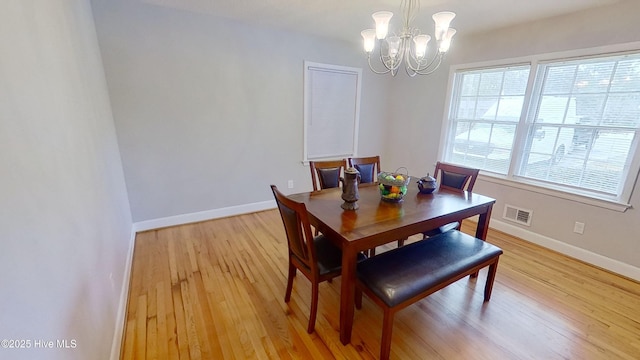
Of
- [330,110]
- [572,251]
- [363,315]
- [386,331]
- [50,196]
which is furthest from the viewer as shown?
[330,110]

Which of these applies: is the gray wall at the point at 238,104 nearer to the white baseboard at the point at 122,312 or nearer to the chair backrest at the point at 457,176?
the white baseboard at the point at 122,312

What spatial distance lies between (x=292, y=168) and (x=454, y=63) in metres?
2.63

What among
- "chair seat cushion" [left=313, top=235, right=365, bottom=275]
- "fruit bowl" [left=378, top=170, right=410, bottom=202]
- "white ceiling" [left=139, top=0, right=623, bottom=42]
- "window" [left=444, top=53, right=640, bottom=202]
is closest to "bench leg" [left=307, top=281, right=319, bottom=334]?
"chair seat cushion" [left=313, top=235, right=365, bottom=275]

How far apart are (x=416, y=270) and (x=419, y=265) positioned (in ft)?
0.21

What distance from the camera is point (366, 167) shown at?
9.12 ft

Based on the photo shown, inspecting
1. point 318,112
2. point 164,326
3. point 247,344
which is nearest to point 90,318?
point 164,326

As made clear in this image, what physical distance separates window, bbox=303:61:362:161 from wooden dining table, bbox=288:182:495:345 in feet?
6.10

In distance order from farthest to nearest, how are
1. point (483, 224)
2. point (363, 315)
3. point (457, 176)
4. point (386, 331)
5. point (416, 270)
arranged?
point (457, 176) < point (483, 224) < point (363, 315) < point (416, 270) < point (386, 331)

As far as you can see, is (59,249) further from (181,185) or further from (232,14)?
(232,14)

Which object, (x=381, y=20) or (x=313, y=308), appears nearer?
(x=313, y=308)

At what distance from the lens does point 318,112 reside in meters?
3.88

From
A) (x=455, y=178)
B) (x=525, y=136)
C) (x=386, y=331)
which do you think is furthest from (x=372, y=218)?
(x=525, y=136)

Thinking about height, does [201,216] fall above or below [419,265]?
below

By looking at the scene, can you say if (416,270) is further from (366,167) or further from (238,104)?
(238,104)
